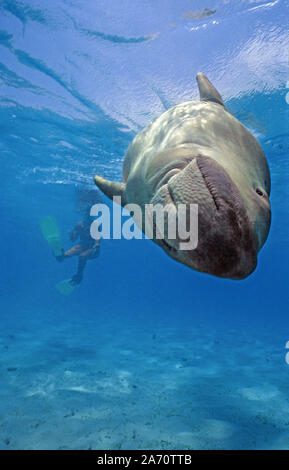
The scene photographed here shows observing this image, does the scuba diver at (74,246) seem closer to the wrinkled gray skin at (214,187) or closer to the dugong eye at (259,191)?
the wrinkled gray skin at (214,187)

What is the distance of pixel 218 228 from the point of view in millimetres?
1222

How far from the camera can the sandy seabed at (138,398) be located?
603 centimetres

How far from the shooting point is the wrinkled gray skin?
4.07ft

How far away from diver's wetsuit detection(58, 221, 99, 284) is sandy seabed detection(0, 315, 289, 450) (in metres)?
3.81

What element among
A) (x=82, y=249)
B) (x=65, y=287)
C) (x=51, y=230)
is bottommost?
(x=65, y=287)

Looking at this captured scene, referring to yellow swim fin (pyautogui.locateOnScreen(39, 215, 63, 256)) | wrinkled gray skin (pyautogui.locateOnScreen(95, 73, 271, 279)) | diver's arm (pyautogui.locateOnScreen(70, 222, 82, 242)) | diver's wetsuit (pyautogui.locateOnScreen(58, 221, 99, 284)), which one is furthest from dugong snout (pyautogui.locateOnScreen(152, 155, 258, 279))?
diver's arm (pyautogui.locateOnScreen(70, 222, 82, 242))

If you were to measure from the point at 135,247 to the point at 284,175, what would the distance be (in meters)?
47.1

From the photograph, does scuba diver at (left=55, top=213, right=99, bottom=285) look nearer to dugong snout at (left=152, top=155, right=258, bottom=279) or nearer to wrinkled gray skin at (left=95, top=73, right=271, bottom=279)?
wrinkled gray skin at (left=95, top=73, right=271, bottom=279)

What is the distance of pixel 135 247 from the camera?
66000 mm

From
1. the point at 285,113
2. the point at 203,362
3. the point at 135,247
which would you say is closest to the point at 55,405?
the point at 203,362

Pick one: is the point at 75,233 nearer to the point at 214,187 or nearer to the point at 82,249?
the point at 82,249

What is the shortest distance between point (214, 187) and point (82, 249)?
1524cm

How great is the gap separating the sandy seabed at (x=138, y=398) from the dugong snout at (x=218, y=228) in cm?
577

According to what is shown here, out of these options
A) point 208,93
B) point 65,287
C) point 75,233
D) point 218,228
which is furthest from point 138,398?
point 75,233
